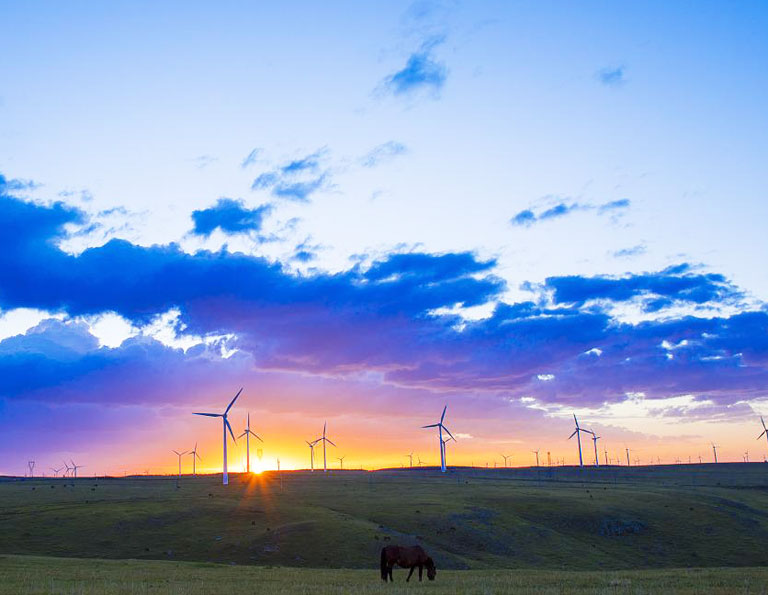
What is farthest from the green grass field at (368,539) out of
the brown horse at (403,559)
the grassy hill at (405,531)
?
the brown horse at (403,559)

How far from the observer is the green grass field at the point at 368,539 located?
5131cm

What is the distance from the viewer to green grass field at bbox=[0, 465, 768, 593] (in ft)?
168

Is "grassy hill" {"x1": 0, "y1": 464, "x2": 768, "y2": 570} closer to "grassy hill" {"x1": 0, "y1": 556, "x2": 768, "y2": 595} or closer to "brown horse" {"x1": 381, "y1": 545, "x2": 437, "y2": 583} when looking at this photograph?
"grassy hill" {"x1": 0, "y1": 556, "x2": 768, "y2": 595}

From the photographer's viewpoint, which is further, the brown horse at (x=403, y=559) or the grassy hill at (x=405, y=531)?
the grassy hill at (x=405, y=531)

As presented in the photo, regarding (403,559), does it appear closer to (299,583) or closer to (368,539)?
(299,583)

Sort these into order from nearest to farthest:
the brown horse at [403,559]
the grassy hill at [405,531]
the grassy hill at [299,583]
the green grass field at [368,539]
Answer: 1. the grassy hill at [299,583]
2. the brown horse at [403,559]
3. the green grass field at [368,539]
4. the grassy hill at [405,531]

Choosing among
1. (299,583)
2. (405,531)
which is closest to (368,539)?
(405,531)

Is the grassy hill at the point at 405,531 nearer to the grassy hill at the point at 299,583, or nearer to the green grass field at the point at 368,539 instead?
the green grass field at the point at 368,539

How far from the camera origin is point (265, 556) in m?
74.8

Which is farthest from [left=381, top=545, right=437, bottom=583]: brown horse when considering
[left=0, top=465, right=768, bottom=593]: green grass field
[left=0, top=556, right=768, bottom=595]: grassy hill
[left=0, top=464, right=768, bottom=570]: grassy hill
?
[left=0, top=464, right=768, bottom=570]: grassy hill

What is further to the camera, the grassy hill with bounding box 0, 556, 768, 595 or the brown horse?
the brown horse

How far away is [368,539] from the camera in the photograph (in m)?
79.4

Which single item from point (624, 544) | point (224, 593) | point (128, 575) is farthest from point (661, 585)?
point (624, 544)

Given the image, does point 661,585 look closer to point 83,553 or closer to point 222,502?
point 83,553
